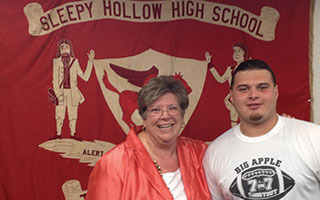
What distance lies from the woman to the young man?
16cm

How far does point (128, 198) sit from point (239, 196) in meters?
0.54

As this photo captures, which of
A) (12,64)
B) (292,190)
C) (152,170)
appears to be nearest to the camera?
(292,190)

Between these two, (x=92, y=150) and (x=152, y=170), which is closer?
(x=152, y=170)

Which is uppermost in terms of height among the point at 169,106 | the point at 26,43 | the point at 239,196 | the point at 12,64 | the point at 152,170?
the point at 26,43

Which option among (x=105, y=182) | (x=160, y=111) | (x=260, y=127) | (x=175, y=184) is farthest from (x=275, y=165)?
(x=105, y=182)

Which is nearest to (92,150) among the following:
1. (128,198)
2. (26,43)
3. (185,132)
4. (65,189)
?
(65,189)

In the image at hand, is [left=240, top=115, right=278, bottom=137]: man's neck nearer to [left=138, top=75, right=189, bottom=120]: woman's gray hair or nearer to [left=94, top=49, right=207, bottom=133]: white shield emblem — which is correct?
[left=138, top=75, right=189, bottom=120]: woman's gray hair

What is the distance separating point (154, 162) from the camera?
67.5 inches

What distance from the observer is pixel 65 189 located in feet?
8.61

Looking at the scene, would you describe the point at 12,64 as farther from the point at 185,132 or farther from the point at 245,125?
the point at 245,125

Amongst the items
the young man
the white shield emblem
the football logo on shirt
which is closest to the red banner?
the white shield emblem

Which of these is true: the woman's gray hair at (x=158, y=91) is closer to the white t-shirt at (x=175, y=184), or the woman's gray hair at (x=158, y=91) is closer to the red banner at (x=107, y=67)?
the white t-shirt at (x=175, y=184)

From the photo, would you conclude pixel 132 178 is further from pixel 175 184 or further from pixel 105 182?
pixel 175 184

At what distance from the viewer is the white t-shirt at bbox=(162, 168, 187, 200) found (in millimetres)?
1658
